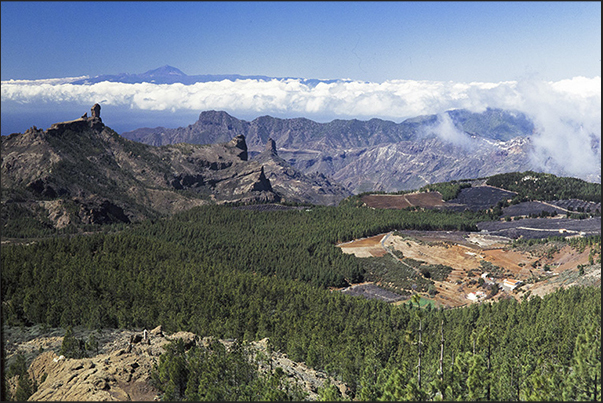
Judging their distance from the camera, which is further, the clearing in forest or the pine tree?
the clearing in forest

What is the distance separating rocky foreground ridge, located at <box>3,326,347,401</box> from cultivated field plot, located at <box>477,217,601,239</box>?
133148mm

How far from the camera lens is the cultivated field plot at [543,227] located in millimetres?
157375

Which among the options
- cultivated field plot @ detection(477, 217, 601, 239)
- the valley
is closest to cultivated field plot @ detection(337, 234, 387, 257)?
the valley

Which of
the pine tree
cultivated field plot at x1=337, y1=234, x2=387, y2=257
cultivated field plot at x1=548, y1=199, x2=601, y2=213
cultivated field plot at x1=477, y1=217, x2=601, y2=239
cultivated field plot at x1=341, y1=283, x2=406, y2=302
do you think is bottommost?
cultivated field plot at x1=341, y1=283, x2=406, y2=302

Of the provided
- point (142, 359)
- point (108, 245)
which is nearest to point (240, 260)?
point (108, 245)

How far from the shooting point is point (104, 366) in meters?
44.2

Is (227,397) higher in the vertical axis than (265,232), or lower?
higher

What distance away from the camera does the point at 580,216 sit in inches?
6969

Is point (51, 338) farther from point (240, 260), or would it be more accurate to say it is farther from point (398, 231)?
point (398, 231)

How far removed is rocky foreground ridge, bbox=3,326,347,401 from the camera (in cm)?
4106

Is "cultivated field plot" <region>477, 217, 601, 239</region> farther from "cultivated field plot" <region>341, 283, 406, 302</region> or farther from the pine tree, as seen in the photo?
the pine tree

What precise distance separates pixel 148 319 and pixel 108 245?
181ft

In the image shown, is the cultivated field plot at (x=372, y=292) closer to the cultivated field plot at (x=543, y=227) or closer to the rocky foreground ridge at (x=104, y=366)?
the rocky foreground ridge at (x=104, y=366)

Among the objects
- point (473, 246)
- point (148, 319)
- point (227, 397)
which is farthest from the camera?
point (473, 246)
